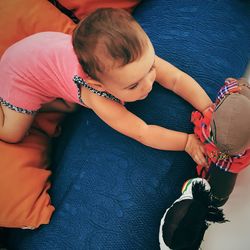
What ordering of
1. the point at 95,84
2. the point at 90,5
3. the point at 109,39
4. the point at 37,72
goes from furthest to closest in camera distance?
the point at 90,5 → the point at 37,72 → the point at 95,84 → the point at 109,39

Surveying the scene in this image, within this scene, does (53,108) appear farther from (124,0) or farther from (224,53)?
(224,53)

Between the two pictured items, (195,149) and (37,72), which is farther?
(37,72)

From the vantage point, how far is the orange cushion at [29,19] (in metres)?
1.04

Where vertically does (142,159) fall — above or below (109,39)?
below

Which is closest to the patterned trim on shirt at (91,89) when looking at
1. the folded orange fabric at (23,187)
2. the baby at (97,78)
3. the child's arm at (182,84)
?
the baby at (97,78)

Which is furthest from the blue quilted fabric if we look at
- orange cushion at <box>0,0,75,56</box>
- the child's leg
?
orange cushion at <box>0,0,75,56</box>

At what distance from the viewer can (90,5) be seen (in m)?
1.03

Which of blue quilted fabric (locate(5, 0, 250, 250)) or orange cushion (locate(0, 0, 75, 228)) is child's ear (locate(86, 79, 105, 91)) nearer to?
blue quilted fabric (locate(5, 0, 250, 250))

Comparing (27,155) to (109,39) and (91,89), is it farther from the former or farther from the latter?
(109,39)

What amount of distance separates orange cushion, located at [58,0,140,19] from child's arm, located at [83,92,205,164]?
31 centimetres

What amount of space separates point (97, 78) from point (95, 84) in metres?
0.04

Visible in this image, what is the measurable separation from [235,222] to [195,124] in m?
0.25

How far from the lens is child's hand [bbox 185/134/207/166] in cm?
82

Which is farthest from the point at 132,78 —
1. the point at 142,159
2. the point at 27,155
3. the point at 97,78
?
the point at 27,155
